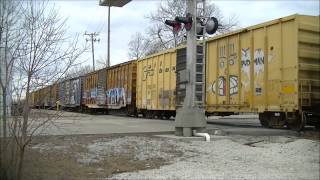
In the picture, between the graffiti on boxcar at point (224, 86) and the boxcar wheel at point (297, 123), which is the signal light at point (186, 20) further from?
the graffiti on boxcar at point (224, 86)

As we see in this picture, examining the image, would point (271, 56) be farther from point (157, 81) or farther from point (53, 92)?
point (157, 81)

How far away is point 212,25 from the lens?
13719 millimetres

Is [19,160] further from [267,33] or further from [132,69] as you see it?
[132,69]

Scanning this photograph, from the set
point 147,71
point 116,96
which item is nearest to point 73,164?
point 147,71

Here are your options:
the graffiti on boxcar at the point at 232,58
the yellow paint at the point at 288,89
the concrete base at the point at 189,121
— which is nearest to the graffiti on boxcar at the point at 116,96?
the graffiti on boxcar at the point at 232,58

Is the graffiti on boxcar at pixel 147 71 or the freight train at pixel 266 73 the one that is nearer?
the freight train at pixel 266 73

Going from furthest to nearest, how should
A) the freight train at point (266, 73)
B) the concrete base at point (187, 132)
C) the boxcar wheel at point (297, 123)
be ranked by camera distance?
the freight train at point (266, 73) < the boxcar wheel at point (297, 123) < the concrete base at point (187, 132)

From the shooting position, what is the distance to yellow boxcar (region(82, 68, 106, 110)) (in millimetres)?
36594

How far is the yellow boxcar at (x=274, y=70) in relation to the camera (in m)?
15.0

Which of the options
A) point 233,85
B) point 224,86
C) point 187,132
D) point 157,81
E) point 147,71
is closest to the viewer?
point 187,132

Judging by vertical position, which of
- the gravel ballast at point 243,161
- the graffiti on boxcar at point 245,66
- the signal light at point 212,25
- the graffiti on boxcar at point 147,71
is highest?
the signal light at point 212,25

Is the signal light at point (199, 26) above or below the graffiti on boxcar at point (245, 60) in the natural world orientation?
above

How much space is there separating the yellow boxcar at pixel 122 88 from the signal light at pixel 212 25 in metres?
16.9

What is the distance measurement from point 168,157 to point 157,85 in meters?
16.4
